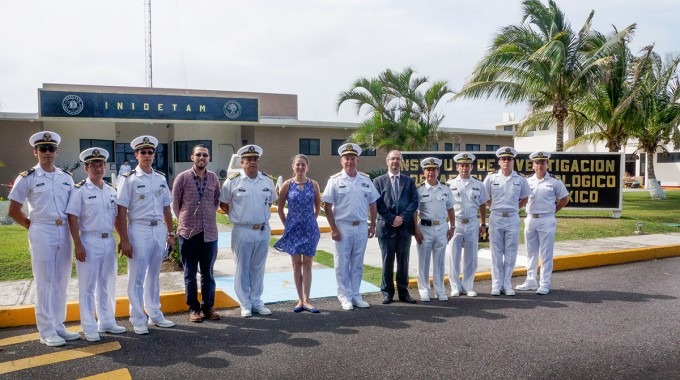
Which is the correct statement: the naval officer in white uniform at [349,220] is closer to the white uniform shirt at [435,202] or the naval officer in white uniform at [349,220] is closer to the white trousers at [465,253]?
the white uniform shirt at [435,202]

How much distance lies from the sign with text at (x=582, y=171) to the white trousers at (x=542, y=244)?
24.0ft

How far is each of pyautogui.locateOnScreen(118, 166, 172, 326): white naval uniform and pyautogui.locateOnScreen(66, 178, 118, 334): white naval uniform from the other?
0.17 metres

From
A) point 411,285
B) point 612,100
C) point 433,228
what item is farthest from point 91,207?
point 612,100

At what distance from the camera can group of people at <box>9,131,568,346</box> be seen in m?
5.38

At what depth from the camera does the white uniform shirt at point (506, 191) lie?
7.54m

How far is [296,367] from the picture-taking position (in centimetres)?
471

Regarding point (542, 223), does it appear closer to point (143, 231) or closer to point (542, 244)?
point (542, 244)

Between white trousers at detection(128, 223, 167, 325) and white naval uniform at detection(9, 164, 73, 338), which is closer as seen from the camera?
white naval uniform at detection(9, 164, 73, 338)

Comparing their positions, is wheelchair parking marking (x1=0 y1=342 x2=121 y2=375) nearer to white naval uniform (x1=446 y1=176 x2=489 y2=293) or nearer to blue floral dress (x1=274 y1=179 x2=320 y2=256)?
blue floral dress (x1=274 y1=179 x2=320 y2=256)

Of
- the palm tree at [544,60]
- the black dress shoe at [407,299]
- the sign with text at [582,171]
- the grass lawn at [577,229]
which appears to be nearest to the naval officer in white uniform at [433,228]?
the black dress shoe at [407,299]

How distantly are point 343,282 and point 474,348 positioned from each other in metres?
1.95

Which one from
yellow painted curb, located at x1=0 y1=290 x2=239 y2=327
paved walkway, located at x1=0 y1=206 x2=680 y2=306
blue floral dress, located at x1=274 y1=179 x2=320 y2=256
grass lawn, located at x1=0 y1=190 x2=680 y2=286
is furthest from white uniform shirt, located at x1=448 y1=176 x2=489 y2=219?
yellow painted curb, located at x1=0 y1=290 x2=239 y2=327

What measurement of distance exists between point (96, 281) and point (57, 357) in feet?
2.70

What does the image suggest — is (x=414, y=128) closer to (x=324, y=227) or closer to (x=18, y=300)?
(x=324, y=227)
